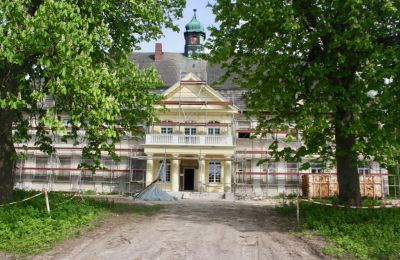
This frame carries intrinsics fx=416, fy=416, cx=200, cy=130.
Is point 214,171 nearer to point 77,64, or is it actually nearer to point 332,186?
A: point 332,186

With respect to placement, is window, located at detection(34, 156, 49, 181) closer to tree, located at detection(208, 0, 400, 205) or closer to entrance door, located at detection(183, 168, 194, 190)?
entrance door, located at detection(183, 168, 194, 190)

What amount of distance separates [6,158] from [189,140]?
19.6 m

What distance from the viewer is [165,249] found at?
9.39 meters

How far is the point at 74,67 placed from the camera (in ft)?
32.0

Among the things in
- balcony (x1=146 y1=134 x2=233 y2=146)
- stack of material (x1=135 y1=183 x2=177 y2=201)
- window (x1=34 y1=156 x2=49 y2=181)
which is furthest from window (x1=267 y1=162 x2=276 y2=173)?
window (x1=34 y1=156 x2=49 y2=181)

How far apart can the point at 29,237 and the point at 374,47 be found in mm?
10316

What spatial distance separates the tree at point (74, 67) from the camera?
9648 millimetres

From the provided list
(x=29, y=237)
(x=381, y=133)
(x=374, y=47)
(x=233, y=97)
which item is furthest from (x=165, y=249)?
(x=233, y=97)

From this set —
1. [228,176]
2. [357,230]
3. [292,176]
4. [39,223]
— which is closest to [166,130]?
[228,176]

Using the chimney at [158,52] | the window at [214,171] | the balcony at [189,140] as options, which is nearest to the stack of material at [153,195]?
the balcony at [189,140]

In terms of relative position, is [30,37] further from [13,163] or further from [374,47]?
[374,47]

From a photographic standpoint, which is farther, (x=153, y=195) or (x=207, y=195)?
(x=207, y=195)

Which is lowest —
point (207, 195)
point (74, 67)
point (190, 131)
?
point (207, 195)

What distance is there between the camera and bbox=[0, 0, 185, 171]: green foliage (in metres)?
9.62
